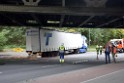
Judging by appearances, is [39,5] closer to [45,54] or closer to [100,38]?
[45,54]

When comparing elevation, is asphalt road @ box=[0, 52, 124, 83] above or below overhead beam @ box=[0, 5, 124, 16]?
below

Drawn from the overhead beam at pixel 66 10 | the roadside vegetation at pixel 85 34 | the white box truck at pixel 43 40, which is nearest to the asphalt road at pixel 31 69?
the overhead beam at pixel 66 10

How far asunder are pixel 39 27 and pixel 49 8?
16.8 m

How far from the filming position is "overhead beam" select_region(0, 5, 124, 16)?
2623 cm

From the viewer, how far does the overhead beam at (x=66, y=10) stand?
26.2 meters

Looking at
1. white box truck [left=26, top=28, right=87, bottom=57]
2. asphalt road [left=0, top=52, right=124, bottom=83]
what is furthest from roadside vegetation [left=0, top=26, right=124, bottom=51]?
asphalt road [left=0, top=52, right=124, bottom=83]

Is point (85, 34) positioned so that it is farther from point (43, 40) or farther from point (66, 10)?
point (66, 10)

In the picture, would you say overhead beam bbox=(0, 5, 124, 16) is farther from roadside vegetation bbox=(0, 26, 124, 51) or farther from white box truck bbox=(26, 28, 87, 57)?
roadside vegetation bbox=(0, 26, 124, 51)

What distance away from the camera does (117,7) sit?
28125 millimetres

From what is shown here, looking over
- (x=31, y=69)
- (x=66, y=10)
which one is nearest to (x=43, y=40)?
(x=66, y=10)

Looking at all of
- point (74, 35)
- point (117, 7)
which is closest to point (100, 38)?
point (74, 35)

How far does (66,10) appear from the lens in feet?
88.4

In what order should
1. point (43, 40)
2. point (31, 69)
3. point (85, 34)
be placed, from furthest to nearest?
point (85, 34)
point (43, 40)
point (31, 69)

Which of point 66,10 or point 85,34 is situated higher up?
point 85,34
